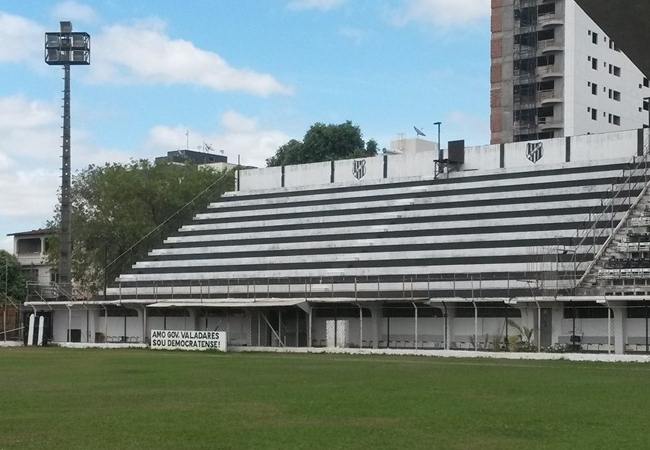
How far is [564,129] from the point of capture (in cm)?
10062

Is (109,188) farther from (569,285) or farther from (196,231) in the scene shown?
(569,285)

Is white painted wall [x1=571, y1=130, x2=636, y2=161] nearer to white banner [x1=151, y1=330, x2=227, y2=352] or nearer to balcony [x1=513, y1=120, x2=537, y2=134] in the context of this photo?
white banner [x1=151, y1=330, x2=227, y2=352]

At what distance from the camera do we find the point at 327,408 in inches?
848

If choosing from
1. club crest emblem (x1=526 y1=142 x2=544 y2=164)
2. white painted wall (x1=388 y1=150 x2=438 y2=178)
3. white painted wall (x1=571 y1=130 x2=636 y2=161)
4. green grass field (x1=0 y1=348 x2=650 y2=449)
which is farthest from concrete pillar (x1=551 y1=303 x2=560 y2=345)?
white painted wall (x1=388 y1=150 x2=438 y2=178)

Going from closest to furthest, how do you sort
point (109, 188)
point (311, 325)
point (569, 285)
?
point (569, 285), point (311, 325), point (109, 188)

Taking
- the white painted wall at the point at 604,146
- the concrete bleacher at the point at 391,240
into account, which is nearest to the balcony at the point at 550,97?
the concrete bleacher at the point at 391,240

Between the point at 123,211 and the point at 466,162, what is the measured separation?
108ft

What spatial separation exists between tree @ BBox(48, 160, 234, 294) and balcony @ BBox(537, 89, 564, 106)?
111ft

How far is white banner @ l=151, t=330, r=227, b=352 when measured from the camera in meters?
59.9

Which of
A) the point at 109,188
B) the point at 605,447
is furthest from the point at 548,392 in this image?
the point at 109,188

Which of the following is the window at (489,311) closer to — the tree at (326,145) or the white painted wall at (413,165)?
the white painted wall at (413,165)

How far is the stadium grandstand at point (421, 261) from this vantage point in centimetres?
5350

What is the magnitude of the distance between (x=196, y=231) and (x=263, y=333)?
611 inches

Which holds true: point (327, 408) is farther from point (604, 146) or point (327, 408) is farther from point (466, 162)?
point (466, 162)
